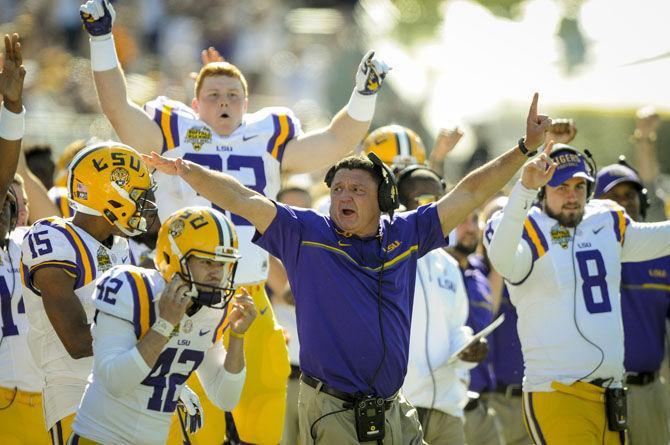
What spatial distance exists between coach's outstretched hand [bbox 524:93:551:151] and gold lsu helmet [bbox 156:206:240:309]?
1590mm

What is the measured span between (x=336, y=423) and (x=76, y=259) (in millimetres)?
1411

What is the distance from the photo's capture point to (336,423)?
5270mm

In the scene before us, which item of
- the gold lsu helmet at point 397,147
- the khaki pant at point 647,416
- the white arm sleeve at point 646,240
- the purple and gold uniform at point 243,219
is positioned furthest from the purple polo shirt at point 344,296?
the gold lsu helmet at point 397,147

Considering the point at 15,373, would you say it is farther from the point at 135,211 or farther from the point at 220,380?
the point at 220,380

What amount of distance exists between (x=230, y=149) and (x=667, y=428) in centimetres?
349

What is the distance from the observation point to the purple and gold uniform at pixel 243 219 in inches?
249

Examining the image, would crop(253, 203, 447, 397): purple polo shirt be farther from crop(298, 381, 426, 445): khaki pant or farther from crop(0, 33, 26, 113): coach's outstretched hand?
crop(0, 33, 26, 113): coach's outstretched hand

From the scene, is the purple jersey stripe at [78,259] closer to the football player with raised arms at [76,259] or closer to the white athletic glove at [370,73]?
the football player with raised arms at [76,259]

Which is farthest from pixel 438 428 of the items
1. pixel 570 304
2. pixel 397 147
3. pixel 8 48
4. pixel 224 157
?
pixel 8 48

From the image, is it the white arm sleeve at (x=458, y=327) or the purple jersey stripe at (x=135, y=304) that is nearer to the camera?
the purple jersey stripe at (x=135, y=304)

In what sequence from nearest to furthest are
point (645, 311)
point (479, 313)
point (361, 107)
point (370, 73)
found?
point (370, 73)
point (361, 107)
point (645, 311)
point (479, 313)

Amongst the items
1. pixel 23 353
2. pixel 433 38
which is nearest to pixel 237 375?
pixel 23 353

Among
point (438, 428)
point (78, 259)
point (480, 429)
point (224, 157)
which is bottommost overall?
point (480, 429)

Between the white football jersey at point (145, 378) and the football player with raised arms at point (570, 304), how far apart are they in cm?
206
